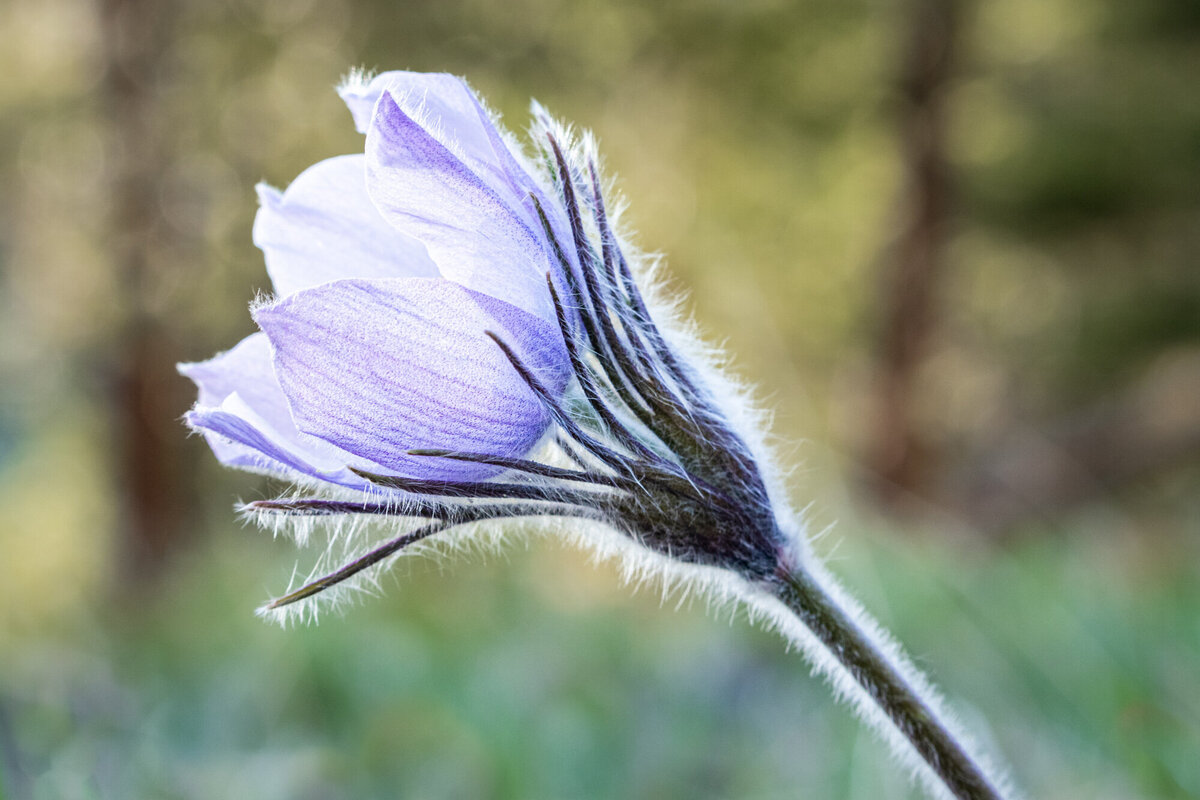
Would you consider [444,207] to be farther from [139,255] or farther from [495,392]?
[139,255]

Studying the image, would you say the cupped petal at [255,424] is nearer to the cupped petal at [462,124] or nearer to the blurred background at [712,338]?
the cupped petal at [462,124]

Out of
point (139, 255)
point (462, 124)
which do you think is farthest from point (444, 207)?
point (139, 255)

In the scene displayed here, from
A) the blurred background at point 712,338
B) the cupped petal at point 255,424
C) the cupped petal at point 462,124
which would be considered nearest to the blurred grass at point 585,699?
the blurred background at point 712,338

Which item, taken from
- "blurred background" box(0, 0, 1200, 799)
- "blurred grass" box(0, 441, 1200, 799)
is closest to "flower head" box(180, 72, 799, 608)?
"blurred grass" box(0, 441, 1200, 799)

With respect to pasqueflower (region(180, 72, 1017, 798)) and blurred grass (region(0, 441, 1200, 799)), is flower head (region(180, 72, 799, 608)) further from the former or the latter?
blurred grass (region(0, 441, 1200, 799))

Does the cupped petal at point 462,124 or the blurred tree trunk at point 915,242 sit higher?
the cupped petal at point 462,124

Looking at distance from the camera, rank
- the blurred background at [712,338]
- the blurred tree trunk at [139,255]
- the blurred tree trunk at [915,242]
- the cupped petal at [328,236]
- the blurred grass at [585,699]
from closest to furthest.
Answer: the cupped petal at [328,236] → the blurred grass at [585,699] → the blurred background at [712,338] → the blurred tree trunk at [139,255] → the blurred tree trunk at [915,242]
